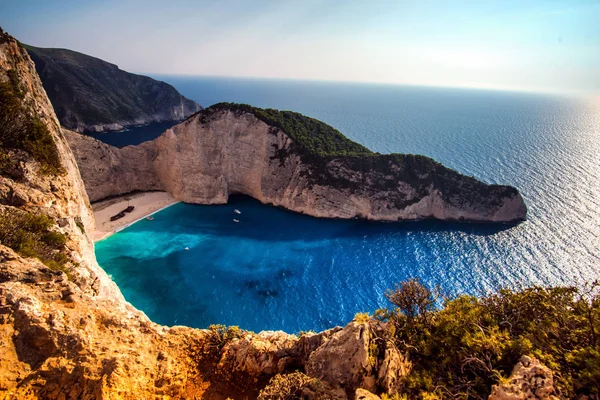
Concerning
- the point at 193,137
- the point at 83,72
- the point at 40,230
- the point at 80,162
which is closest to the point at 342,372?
the point at 40,230

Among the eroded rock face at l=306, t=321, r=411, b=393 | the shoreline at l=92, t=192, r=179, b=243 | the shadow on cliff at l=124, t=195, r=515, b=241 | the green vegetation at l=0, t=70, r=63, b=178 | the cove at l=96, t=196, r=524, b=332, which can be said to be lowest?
the cove at l=96, t=196, r=524, b=332

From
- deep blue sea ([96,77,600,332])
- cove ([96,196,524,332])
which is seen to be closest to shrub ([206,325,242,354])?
cove ([96,196,524,332])

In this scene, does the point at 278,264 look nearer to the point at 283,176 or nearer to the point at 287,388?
the point at 283,176

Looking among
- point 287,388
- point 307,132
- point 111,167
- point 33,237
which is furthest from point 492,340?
point 111,167

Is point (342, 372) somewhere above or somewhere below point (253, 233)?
above

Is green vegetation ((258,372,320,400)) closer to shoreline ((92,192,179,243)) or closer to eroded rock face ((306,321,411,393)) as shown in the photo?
eroded rock face ((306,321,411,393))

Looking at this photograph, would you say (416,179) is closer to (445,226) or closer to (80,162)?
(445,226)
